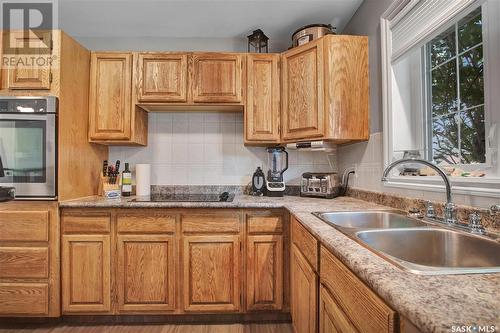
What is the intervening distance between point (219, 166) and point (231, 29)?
125cm

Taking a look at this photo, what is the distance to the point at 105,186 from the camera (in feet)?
7.49

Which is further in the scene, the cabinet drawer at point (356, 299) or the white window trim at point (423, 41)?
the white window trim at point (423, 41)

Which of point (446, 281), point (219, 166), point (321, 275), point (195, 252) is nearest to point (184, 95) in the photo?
point (219, 166)

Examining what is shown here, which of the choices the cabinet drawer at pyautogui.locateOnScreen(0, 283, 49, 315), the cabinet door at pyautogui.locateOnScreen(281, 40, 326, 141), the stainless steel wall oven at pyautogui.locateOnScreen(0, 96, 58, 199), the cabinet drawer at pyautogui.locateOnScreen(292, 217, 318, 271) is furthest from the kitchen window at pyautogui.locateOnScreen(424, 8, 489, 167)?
the cabinet drawer at pyautogui.locateOnScreen(0, 283, 49, 315)

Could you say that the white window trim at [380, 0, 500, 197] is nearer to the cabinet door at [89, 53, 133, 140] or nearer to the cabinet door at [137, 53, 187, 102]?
the cabinet door at [137, 53, 187, 102]

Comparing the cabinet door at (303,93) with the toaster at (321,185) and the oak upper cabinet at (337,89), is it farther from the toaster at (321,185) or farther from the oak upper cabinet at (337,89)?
the toaster at (321,185)

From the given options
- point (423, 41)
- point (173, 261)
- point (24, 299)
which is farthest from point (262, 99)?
point (24, 299)

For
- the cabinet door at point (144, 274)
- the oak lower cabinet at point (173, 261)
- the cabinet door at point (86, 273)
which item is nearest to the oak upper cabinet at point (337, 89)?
the oak lower cabinet at point (173, 261)

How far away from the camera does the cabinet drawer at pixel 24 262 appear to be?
6.07ft

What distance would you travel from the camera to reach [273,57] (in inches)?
89.7

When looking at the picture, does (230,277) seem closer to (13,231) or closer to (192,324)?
(192,324)

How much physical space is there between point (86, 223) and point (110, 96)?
103 cm

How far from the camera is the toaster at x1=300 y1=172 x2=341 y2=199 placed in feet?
7.16

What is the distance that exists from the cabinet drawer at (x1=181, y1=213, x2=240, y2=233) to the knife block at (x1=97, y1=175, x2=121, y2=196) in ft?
2.47
